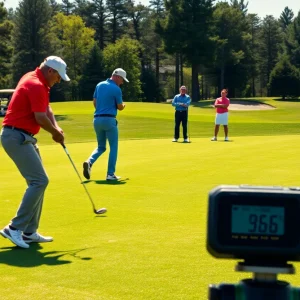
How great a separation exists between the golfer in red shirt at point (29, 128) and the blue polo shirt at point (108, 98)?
567 centimetres

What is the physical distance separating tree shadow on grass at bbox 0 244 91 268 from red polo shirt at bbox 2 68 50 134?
123 centimetres

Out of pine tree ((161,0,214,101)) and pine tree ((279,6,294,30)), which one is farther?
pine tree ((279,6,294,30))

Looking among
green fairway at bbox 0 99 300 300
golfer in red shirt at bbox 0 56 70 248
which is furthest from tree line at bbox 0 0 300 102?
golfer in red shirt at bbox 0 56 70 248

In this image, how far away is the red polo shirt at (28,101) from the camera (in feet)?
22.8

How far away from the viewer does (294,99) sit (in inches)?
3356

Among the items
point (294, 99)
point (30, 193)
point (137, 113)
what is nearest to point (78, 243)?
point (30, 193)

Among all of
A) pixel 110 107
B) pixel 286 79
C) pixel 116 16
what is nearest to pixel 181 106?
pixel 110 107

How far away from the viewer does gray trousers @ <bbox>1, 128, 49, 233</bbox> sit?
7141mm

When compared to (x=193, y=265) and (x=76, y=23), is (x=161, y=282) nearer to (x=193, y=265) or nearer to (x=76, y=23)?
(x=193, y=265)

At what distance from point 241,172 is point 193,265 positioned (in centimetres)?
801

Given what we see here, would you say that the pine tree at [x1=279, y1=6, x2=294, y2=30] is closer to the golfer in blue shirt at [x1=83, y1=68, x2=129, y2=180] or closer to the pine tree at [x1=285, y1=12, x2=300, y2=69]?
the pine tree at [x1=285, y1=12, x2=300, y2=69]

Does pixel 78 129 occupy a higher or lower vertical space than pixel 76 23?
lower

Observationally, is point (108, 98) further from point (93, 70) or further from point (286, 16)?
point (286, 16)

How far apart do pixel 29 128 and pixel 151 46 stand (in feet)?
318
